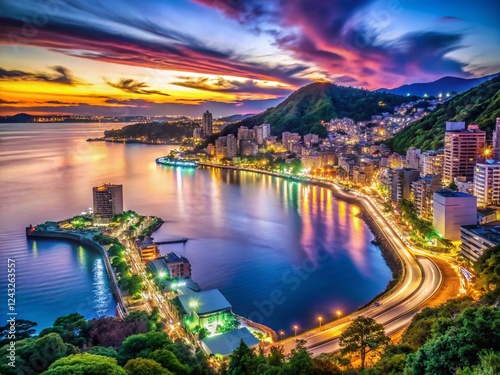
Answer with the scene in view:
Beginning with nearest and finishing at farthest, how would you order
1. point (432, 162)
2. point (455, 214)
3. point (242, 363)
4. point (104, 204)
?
point (242, 363)
point (455, 214)
point (104, 204)
point (432, 162)

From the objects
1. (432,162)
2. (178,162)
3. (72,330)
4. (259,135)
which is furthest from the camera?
(259,135)

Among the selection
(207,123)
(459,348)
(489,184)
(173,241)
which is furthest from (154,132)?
(459,348)

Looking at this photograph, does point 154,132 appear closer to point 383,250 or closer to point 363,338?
point 383,250

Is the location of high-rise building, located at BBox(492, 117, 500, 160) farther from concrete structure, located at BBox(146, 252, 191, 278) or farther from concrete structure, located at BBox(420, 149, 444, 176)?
concrete structure, located at BBox(146, 252, 191, 278)

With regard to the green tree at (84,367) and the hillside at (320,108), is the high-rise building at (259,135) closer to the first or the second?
the hillside at (320,108)

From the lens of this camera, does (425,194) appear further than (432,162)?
No

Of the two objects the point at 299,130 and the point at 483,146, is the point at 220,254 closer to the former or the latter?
the point at 483,146

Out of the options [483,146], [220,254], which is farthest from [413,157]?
[220,254]
